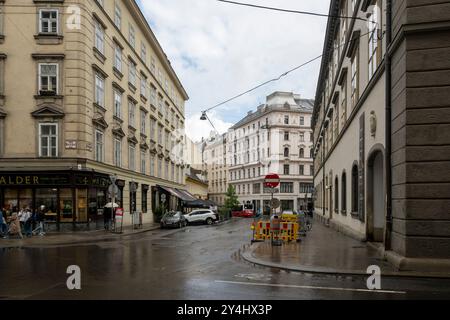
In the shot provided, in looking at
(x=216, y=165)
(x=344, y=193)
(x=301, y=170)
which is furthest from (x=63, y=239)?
(x=216, y=165)

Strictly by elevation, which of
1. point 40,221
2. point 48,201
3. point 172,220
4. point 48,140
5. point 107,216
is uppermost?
point 48,140

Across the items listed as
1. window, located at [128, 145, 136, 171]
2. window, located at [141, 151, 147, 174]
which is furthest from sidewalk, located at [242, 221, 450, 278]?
window, located at [141, 151, 147, 174]

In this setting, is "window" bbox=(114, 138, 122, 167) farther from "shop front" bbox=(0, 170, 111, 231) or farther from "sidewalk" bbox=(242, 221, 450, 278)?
"sidewalk" bbox=(242, 221, 450, 278)

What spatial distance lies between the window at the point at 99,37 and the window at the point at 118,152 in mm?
6476

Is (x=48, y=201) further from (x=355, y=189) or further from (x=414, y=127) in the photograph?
(x=414, y=127)

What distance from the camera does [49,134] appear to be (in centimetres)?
2489

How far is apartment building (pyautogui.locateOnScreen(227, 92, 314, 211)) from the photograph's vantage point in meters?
83.0

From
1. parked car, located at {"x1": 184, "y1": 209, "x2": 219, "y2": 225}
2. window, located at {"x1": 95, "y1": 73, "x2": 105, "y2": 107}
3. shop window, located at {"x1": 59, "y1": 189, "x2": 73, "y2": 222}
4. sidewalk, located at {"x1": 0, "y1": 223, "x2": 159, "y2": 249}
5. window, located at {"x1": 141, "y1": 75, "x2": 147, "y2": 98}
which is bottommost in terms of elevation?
parked car, located at {"x1": 184, "y1": 209, "x2": 219, "y2": 225}

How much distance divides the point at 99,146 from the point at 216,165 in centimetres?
8019

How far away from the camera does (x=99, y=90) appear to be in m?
28.0

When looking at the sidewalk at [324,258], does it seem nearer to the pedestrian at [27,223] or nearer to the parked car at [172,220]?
the pedestrian at [27,223]

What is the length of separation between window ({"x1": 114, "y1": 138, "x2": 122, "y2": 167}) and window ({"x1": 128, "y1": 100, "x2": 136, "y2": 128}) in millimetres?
3024

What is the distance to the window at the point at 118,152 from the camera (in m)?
31.1

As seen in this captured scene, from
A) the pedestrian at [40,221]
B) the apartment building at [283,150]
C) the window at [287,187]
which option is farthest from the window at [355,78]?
the window at [287,187]
